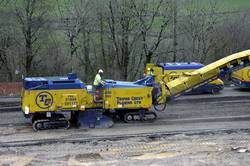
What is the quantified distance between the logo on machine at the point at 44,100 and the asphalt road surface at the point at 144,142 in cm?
101

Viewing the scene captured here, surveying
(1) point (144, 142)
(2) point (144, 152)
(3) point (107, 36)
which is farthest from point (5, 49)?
(2) point (144, 152)

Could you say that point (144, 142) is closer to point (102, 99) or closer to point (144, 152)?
point (144, 152)

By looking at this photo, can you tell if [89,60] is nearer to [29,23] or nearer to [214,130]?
[29,23]

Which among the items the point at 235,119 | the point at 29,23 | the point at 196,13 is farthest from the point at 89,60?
the point at 235,119

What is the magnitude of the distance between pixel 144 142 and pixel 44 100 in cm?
421

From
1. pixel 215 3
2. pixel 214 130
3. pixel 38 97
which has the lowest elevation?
pixel 214 130

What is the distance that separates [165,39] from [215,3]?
4684mm

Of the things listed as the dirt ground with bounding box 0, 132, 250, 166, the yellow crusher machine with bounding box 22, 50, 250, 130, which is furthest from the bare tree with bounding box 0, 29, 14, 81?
the dirt ground with bounding box 0, 132, 250, 166

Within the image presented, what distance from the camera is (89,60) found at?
3200cm

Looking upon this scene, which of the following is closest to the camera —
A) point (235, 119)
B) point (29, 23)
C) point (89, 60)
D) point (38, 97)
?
point (38, 97)

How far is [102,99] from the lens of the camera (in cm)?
1827

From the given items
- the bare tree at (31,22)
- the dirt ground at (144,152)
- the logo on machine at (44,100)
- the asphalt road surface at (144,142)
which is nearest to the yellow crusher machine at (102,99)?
the logo on machine at (44,100)

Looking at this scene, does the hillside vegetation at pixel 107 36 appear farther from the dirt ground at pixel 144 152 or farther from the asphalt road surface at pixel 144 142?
the dirt ground at pixel 144 152

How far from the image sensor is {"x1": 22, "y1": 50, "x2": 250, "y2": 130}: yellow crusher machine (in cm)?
1770
